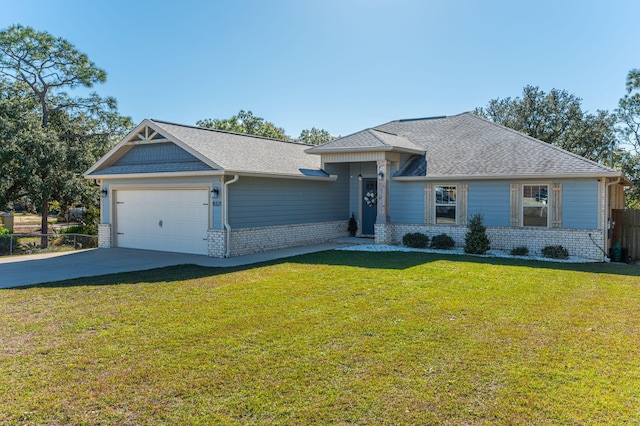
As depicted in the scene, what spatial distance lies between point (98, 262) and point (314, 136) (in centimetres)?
4892

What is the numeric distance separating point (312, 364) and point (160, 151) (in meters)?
12.4

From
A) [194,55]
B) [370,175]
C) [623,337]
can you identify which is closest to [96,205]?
[194,55]

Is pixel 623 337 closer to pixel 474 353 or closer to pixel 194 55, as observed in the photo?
pixel 474 353

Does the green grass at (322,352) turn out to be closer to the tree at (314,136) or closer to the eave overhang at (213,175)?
the eave overhang at (213,175)

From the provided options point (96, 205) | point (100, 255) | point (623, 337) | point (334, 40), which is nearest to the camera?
point (623, 337)

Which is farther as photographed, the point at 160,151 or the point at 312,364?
the point at 160,151

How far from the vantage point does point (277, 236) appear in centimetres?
1606

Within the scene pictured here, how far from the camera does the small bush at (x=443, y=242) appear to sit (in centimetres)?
1591

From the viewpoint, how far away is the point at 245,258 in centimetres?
1391

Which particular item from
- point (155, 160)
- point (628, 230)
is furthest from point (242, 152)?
point (628, 230)

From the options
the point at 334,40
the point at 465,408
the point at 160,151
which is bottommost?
the point at 465,408

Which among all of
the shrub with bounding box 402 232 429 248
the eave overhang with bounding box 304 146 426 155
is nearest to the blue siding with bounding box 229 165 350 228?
the eave overhang with bounding box 304 146 426 155

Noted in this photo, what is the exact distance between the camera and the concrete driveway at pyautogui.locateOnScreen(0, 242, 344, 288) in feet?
36.3

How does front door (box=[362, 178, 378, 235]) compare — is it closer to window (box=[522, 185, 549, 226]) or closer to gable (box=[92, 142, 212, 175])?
window (box=[522, 185, 549, 226])
